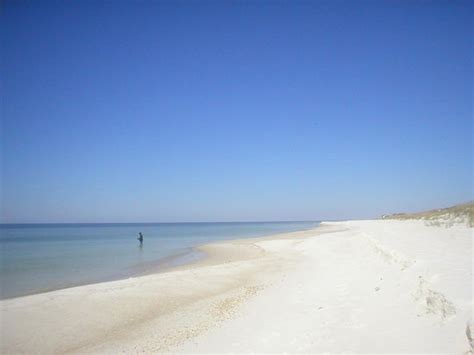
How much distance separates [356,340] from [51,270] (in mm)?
22583

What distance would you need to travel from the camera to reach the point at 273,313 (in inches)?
352

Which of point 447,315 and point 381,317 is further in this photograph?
point 381,317

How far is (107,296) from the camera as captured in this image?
42.5 feet

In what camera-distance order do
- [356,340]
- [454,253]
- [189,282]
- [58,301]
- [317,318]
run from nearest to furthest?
1. [356,340]
2. [317,318]
3. [454,253]
4. [58,301]
5. [189,282]

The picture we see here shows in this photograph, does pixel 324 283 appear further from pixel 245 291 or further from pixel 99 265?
pixel 99 265

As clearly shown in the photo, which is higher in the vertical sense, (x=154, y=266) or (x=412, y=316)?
(x=412, y=316)

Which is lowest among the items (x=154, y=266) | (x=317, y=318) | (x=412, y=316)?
(x=154, y=266)

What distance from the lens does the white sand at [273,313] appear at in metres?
5.52

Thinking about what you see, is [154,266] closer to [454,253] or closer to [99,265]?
[99,265]

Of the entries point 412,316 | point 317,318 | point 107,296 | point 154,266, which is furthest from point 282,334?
point 154,266

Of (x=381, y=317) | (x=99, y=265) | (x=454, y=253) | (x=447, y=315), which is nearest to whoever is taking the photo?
(x=447, y=315)

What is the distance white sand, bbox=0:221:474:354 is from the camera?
552 centimetres

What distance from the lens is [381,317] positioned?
250 inches

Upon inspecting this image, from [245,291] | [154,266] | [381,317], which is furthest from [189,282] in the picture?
[381,317]
